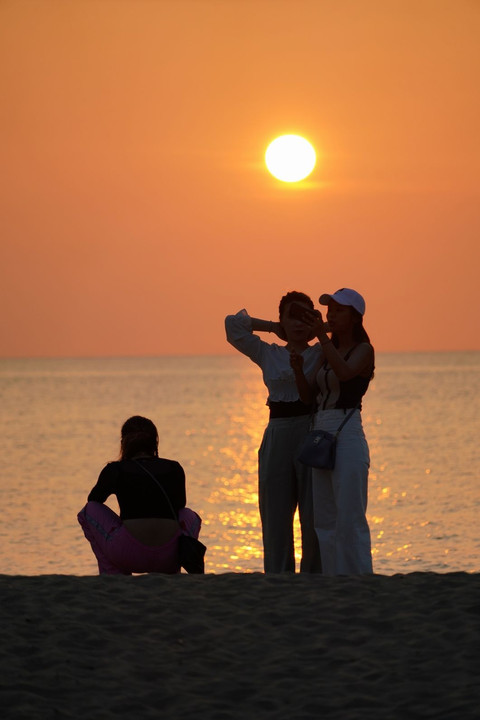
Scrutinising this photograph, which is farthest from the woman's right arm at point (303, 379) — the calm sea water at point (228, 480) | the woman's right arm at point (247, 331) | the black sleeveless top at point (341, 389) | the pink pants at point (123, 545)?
the calm sea water at point (228, 480)

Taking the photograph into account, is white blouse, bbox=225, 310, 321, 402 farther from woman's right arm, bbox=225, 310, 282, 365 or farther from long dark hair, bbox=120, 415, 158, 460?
long dark hair, bbox=120, 415, 158, 460

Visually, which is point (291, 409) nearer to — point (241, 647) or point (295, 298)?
point (295, 298)

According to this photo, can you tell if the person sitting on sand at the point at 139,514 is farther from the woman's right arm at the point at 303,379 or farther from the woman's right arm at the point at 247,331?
the woman's right arm at the point at 303,379

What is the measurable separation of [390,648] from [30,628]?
1944 mm

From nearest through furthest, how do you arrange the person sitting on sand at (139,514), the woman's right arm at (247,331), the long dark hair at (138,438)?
1. the person sitting on sand at (139,514)
2. the long dark hair at (138,438)
3. the woman's right arm at (247,331)

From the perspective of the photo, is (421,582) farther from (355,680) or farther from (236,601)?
(355,680)

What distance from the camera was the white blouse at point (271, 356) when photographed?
8.74 m

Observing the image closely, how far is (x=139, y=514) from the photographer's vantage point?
8.60m

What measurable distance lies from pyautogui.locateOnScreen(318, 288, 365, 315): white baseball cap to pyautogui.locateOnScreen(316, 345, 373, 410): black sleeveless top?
0.87ft

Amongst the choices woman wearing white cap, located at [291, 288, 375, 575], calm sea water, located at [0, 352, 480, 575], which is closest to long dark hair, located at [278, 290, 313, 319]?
woman wearing white cap, located at [291, 288, 375, 575]

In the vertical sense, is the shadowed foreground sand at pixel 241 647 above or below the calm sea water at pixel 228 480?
below

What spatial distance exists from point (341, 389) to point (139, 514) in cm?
153

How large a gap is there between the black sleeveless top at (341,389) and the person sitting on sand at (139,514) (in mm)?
1120

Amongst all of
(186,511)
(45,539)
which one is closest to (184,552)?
(186,511)
